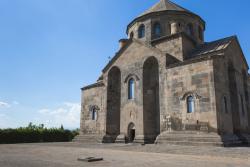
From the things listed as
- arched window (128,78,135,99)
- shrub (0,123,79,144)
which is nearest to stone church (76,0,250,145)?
arched window (128,78,135,99)

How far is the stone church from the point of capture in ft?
55.2

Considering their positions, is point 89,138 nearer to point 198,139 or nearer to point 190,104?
point 190,104

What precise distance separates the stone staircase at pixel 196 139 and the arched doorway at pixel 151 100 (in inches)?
98.1

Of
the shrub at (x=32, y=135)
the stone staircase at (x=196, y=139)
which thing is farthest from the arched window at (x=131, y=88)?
the shrub at (x=32, y=135)

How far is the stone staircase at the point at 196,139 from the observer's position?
15.2m

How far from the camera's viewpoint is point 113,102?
77.9ft

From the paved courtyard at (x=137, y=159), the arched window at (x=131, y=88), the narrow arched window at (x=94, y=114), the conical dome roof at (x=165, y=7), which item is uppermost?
the conical dome roof at (x=165, y=7)

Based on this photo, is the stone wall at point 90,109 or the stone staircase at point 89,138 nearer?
the stone staircase at point 89,138

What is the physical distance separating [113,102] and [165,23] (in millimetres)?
10271

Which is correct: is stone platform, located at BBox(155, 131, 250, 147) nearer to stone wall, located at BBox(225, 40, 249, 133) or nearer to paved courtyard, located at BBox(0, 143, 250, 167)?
stone wall, located at BBox(225, 40, 249, 133)

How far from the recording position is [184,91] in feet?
58.9

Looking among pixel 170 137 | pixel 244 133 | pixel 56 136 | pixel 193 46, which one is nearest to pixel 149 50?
pixel 193 46

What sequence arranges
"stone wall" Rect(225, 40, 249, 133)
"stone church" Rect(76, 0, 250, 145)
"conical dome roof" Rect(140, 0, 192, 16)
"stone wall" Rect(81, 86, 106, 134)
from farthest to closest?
"conical dome roof" Rect(140, 0, 192, 16)
"stone wall" Rect(81, 86, 106, 134)
"stone wall" Rect(225, 40, 249, 133)
"stone church" Rect(76, 0, 250, 145)

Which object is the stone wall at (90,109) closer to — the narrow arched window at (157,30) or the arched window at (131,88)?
the arched window at (131,88)
